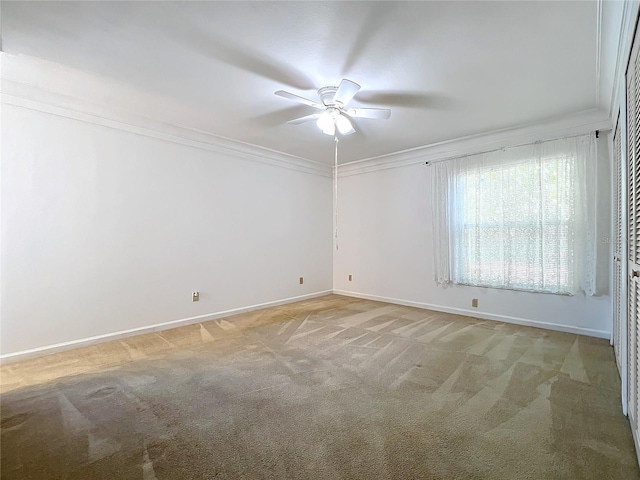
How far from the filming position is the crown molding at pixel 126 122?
110 inches

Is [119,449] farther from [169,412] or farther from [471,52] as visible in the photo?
[471,52]

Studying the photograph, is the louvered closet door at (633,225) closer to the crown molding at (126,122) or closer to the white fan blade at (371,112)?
the white fan blade at (371,112)

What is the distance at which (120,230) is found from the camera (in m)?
3.40

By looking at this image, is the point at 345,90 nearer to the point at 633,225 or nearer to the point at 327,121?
the point at 327,121

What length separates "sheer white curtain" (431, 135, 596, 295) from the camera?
11.1ft

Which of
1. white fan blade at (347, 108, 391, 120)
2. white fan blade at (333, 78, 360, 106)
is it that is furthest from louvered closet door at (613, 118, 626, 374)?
white fan blade at (333, 78, 360, 106)

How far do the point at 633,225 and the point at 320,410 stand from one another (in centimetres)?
214

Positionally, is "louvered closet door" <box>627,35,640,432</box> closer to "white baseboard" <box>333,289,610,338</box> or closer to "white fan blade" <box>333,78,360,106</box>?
"white fan blade" <box>333,78,360,106</box>

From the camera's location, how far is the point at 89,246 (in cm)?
320

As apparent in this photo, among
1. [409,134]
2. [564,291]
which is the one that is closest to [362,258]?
[409,134]

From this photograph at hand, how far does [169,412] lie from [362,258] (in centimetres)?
406

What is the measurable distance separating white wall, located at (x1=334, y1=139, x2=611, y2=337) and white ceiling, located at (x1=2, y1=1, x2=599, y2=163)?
1.60m

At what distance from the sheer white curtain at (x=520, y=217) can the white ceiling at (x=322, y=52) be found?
24.5 inches

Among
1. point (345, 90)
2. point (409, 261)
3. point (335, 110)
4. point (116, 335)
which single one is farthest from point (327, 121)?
point (116, 335)
